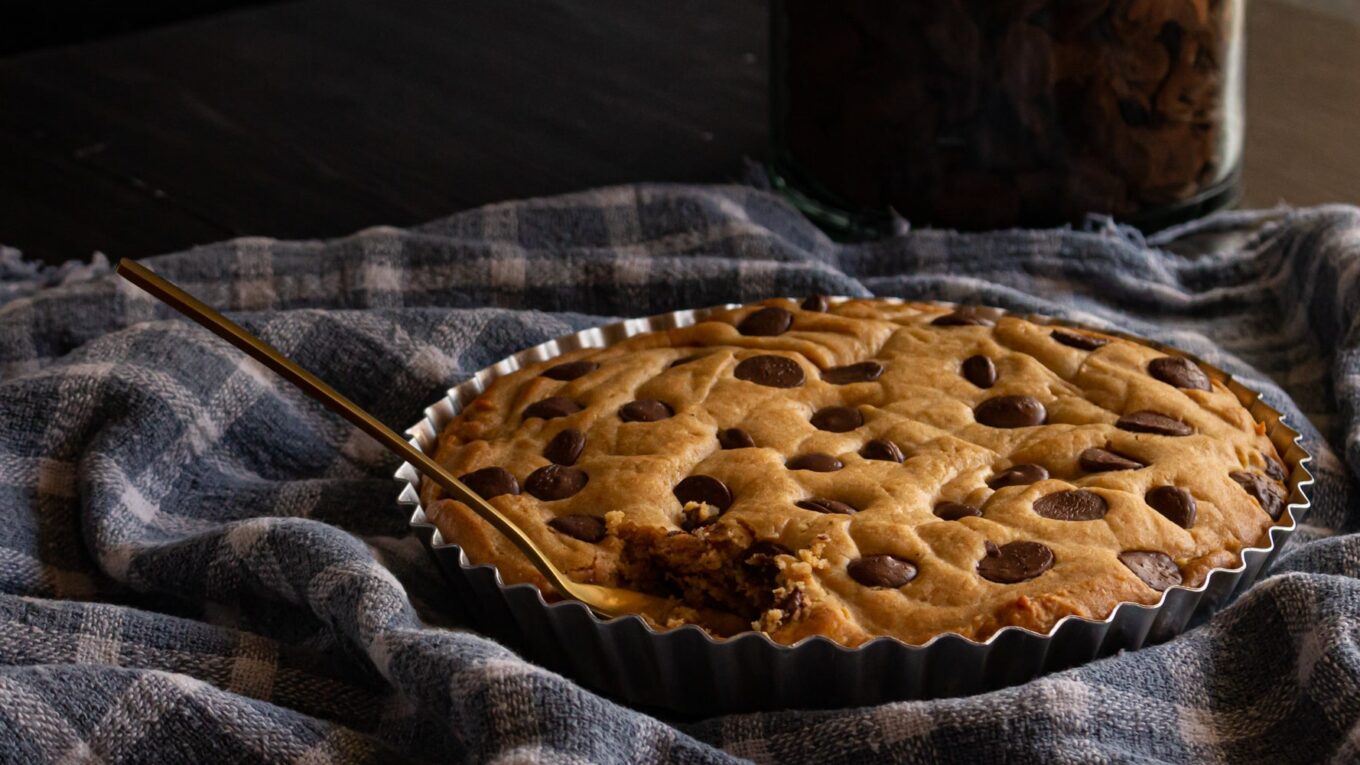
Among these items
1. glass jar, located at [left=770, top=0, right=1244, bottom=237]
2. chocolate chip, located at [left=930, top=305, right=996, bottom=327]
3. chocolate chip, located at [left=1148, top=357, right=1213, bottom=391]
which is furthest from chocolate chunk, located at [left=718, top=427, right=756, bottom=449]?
glass jar, located at [left=770, top=0, right=1244, bottom=237]

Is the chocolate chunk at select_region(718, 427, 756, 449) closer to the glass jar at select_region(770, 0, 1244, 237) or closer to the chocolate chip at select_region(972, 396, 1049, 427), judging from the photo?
the chocolate chip at select_region(972, 396, 1049, 427)

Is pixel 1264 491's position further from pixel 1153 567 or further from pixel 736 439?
pixel 736 439

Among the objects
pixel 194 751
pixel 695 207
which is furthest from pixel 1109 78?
pixel 194 751

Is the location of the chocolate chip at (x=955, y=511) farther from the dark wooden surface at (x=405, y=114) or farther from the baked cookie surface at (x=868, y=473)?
the dark wooden surface at (x=405, y=114)

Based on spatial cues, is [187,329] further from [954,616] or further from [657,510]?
[954,616]

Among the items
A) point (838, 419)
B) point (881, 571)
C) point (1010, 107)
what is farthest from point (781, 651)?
point (1010, 107)

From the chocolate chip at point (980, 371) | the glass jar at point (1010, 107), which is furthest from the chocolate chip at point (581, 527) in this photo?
the glass jar at point (1010, 107)
